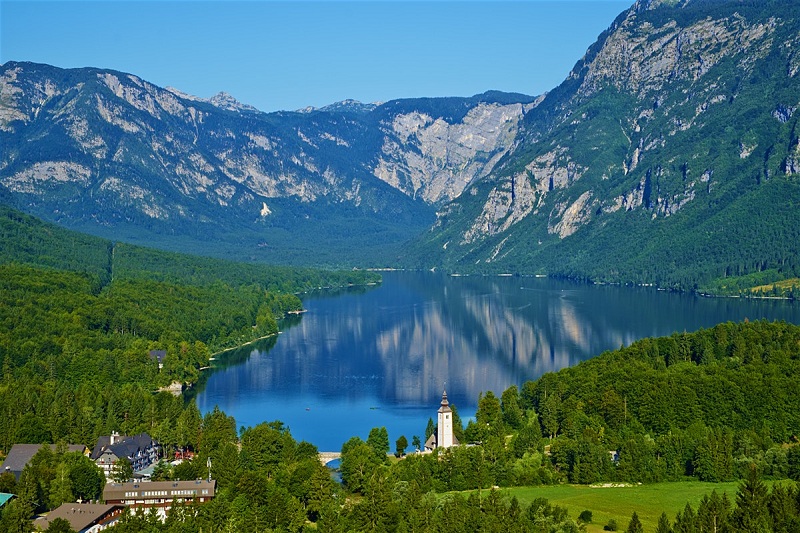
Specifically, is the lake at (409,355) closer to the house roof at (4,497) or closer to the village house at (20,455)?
the village house at (20,455)

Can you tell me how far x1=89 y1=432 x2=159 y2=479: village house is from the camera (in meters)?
74.5

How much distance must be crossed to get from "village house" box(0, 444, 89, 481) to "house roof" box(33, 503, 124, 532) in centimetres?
836

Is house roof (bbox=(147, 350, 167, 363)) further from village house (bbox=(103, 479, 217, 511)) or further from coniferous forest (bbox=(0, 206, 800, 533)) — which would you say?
village house (bbox=(103, 479, 217, 511))

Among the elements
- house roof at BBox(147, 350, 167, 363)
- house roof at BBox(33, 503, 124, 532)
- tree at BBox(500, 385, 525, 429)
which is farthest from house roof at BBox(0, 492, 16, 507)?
house roof at BBox(147, 350, 167, 363)

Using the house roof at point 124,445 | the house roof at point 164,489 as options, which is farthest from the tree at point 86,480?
the house roof at point 124,445

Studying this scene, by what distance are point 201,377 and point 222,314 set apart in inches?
1409

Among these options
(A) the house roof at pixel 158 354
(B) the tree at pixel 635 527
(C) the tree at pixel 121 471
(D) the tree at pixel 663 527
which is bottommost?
(C) the tree at pixel 121 471

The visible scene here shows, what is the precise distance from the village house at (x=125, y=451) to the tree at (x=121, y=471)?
1.46 feet

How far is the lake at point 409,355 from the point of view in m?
103

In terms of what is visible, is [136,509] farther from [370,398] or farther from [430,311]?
[430,311]

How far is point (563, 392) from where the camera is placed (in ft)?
302

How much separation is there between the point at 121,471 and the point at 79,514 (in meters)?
7.74

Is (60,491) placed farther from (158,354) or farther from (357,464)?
(158,354)

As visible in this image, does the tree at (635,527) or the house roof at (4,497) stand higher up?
the tree at (635,527)
